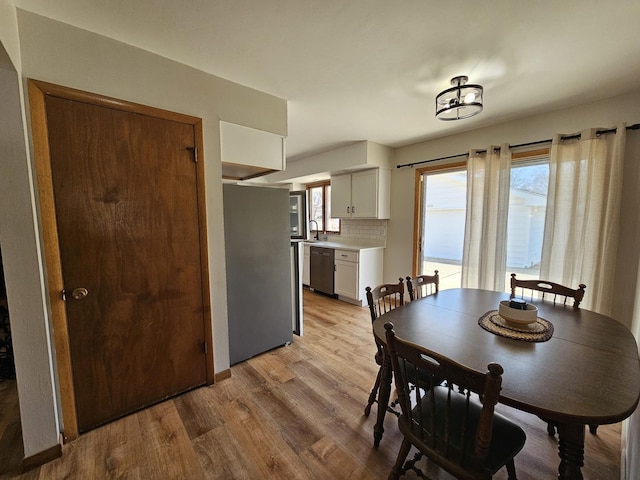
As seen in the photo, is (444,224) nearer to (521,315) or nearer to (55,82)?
(521,315)

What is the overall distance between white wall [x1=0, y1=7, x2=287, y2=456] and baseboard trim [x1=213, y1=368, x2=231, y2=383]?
934mm

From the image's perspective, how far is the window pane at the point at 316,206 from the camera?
546 centimetres

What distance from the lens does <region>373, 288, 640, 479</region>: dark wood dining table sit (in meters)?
0.92

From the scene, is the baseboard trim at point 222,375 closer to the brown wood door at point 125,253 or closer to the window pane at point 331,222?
the brown wood door at point 125,253

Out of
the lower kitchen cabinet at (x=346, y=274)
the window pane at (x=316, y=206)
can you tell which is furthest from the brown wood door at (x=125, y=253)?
the window pane at (x=316, y=206)

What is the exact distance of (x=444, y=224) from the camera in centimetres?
371

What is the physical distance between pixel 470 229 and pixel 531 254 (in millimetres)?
642

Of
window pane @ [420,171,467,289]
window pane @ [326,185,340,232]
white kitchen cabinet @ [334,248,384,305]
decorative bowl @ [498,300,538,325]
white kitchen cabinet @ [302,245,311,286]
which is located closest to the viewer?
decorative bowl @ [498,300,538,325]

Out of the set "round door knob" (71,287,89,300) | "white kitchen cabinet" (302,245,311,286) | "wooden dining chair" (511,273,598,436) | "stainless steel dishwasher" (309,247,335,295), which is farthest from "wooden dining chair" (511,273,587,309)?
"white kitchen cabinet" (302,245,311,286)

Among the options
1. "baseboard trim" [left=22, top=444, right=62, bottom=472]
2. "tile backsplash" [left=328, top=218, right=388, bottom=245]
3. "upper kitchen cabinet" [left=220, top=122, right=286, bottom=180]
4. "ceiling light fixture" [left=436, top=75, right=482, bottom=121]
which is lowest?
"baseboard trim" [left=22, top=444, right=62, bottom=472]

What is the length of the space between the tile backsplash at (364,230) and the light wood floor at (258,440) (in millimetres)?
2530

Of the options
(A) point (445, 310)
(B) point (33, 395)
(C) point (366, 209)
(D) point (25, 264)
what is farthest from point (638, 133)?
(B) point (33, 395)

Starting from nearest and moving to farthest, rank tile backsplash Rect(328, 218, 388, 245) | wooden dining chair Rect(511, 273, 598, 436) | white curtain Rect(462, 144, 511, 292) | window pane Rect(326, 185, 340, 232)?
wooden dining chair Rect(511, 273, 598, 436) → white curtain Rect(462, 144, 511, 292) → tile backsplash Rect(328, 218, 388, 245) → window pane Rect(326, 185, 340, 232)

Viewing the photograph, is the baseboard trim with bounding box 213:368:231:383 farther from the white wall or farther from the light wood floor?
the white wall
